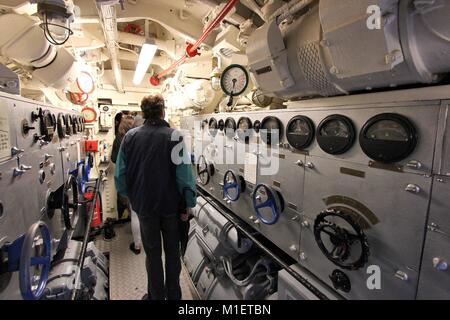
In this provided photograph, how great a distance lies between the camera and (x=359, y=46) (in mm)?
928

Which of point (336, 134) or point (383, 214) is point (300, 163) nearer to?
point (336, 134)

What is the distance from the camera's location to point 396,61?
2.81 ft

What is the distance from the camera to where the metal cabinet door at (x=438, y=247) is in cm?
78

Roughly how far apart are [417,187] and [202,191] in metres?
2.59

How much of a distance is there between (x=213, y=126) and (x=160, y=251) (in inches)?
54.5

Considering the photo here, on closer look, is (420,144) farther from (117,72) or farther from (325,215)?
(117,72)

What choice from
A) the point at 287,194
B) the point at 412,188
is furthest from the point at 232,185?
the point at 412,188

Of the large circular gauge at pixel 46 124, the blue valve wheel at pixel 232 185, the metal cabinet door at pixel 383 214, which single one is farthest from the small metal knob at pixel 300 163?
the large circular gauge at pixel 46 124

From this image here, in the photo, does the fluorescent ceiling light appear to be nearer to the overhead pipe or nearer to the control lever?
the overhead pipe

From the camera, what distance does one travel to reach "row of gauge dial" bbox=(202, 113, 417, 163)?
883 millimetres

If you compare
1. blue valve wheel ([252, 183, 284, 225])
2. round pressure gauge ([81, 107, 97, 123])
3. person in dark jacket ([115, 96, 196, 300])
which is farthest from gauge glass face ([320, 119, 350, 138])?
round pressure gauge ([81, 107, 97, 123])

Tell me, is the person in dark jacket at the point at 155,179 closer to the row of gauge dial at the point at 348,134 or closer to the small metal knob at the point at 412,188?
the row of gauge dial at the point at 348,134

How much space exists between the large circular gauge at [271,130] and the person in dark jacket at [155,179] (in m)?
0.75
